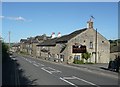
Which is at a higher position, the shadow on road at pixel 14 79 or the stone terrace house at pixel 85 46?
the stone terrace house at pixel 85 46

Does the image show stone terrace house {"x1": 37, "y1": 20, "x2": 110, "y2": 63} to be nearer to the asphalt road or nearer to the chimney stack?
the chimney stack

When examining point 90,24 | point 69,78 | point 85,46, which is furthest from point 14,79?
point 90,24

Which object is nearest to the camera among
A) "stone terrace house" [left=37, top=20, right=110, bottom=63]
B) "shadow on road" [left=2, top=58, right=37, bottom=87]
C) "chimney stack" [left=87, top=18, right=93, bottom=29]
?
"shadow on road" [left=2, top=58, right=37, bottom=87]

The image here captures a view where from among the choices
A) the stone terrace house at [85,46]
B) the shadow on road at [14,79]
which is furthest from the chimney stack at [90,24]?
the shadow on road at [14,79]

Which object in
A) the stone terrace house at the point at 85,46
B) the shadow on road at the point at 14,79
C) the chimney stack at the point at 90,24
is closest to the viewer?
the shadow on road at the point at 14,79

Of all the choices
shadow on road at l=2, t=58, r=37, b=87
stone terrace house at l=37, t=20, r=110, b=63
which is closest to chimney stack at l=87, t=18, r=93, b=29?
stone terrace house at l=37, t=20, r=110, b=63

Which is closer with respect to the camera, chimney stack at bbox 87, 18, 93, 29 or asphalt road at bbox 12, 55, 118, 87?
asphalt road at bbox 12, 55, 118, 87

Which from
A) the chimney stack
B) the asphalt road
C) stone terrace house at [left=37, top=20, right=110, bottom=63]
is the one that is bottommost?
the asphalt road

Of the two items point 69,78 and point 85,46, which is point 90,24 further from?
point 69,78

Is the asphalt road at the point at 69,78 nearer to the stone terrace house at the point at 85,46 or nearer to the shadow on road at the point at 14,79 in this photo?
the shadow on road at the point at 14,79

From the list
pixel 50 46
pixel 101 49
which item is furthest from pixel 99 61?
pixel 50 46

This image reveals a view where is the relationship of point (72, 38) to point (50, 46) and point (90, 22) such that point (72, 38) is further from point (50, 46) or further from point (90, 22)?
point (50, 46)

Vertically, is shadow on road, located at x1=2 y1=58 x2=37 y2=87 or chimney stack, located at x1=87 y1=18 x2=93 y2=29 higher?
chimney stack, located at x1=87 y1=18 x2=93 y2=29

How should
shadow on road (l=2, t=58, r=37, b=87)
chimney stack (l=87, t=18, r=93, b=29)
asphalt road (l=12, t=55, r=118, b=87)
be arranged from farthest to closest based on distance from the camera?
1. chimney stack (l=87, t=18, r=93, b=29)
2. asphalt road (l=12, t=55, r=118, b=87)
3. shadow on road (l=2, t=58, r=37, b=87)
